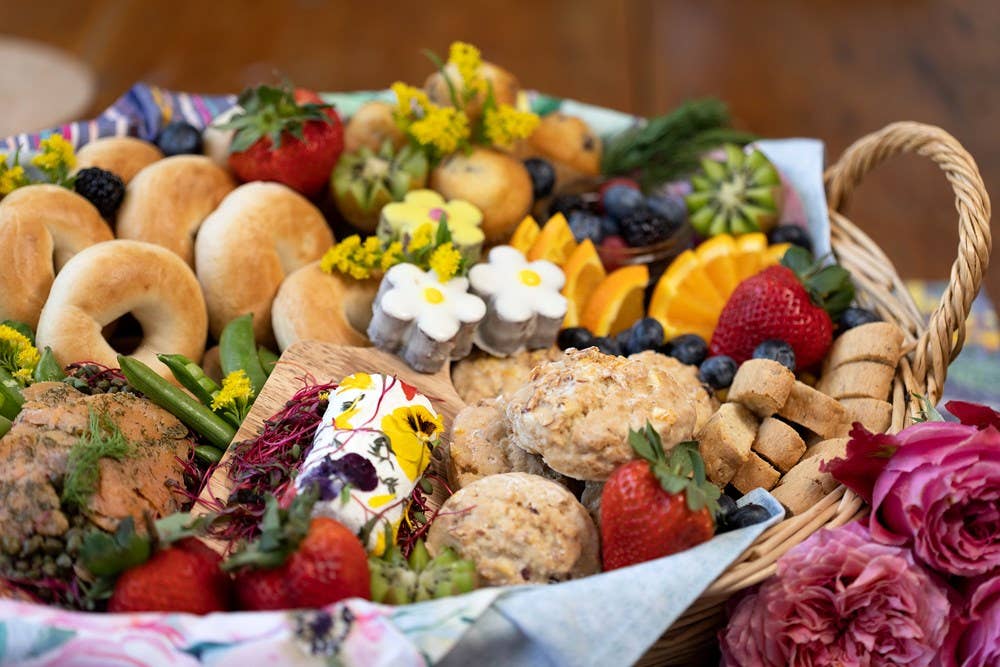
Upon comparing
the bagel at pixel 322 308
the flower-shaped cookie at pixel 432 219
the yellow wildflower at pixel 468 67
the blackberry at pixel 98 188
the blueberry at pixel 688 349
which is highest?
the yellow wildflower at pixel 468 67

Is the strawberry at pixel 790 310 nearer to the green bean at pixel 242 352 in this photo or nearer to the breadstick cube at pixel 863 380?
the breadstick cube at pixel 863 380

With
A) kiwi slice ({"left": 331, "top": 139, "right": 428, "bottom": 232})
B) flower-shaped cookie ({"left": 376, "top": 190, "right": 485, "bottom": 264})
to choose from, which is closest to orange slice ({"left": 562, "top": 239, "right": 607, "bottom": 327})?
flower-shaped cookie ({"left": 376, "top": 190, "right": 485, "bottom": 264})

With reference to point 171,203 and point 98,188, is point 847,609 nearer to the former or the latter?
point 171,203

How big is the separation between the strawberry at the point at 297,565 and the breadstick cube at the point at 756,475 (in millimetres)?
796

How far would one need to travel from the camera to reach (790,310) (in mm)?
2027

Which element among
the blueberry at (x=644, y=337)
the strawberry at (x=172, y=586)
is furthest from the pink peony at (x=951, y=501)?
the strawberry at (x=172, y=586)

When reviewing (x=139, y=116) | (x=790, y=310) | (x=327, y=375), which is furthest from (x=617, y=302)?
(x=139, y=116)

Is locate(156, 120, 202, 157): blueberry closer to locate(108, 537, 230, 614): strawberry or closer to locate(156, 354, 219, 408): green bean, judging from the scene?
locate(156, 354, 219, 408): green bean

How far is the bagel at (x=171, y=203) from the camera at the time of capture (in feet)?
7.20

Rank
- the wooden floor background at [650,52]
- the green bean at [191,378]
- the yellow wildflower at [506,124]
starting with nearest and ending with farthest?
the green bean at [191,378]
the yellow wildflower at [506,124]
the wooden floor background at [650,52]

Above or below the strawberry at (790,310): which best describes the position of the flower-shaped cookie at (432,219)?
above

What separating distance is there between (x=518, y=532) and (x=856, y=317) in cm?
106

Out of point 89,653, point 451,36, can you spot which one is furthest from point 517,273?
point 451,36

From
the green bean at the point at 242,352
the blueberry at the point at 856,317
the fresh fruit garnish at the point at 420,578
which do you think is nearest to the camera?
the fresh fruit garnish at the point at 420,578
